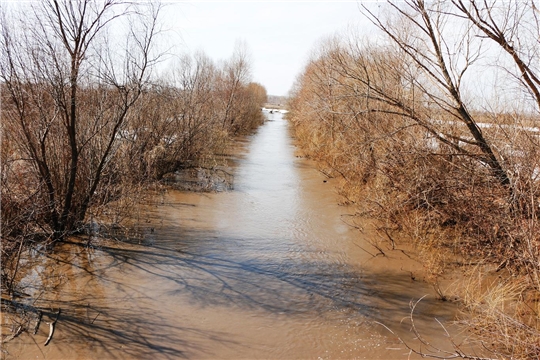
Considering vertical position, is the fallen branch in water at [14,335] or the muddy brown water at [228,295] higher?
the muddy brown water at [228,295]

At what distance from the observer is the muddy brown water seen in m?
3.97

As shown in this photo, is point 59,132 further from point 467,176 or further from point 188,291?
point 467,176

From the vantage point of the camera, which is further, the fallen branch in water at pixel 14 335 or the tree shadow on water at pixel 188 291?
the tree shadow on water at pixel 188 291

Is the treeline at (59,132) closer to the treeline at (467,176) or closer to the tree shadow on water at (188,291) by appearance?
the tree shadow on water at (188,291)

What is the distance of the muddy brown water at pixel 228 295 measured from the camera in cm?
397

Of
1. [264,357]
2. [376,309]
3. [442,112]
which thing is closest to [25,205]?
[264,357]

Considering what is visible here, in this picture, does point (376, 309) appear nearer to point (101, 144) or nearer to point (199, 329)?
point (199, 329)

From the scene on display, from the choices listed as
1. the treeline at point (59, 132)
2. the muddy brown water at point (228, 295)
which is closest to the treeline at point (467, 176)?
the muddy brown water at point (228, 295)

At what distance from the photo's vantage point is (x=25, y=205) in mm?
5832

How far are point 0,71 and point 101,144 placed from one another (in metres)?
2.07

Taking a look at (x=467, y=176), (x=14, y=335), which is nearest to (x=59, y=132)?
(x=14, y=335)

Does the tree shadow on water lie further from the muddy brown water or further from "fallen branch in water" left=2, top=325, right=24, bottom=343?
"fallen branch in water" left=2, top=325, right=24, bottom=343

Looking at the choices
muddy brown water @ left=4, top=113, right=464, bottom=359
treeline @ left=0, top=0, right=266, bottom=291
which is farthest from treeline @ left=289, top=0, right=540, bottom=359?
treeline @ left=0, top=0, right=266, bottom=291

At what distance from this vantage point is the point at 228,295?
4988mm
